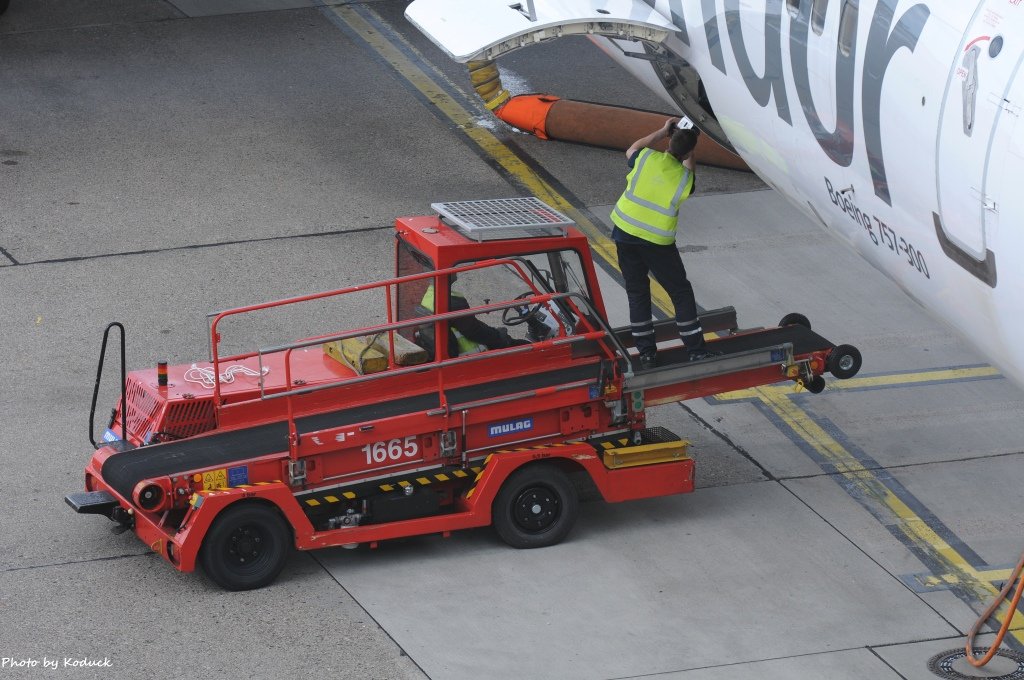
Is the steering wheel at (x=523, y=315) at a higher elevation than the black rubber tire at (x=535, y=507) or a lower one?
higher

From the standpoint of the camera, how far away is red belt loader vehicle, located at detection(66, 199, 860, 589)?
28.8 ft

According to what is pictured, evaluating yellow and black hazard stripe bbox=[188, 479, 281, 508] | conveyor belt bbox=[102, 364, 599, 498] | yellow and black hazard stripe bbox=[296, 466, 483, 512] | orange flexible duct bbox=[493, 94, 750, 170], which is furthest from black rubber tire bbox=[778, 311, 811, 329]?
orange flexible duct bbox=[493, 94, 750, 170]

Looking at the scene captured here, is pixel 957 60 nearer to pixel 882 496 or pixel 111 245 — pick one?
pixel 882 496

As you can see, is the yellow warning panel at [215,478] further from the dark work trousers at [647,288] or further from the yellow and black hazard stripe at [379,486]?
the dark work trousers at [647,288]

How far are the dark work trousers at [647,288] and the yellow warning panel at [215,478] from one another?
9.75ft

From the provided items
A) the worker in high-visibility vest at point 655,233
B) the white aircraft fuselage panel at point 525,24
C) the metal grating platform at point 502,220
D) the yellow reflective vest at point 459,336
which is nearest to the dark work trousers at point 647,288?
the worker in high-visibility vest at point 655,233

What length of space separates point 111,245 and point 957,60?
902 centimetres

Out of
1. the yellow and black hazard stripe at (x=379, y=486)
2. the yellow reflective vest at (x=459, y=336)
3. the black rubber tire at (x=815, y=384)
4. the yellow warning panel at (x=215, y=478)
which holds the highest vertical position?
the yellow reflective vest at (x=459, y=336)

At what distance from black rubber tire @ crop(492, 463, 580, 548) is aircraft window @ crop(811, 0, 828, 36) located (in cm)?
316

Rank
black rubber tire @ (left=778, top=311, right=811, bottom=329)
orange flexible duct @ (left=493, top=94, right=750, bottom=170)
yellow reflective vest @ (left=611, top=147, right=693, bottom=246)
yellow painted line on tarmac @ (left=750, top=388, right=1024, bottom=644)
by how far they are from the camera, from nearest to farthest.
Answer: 1. yellow painted line on tarmac @ (left=750, top=388, right=1024, bottom=644)
2. yellow reflective vest @ (left=611, top=147, right=693, bottom=246)
3. black rubber tire @ (left=778, top=311, right=811, bottom=329)
4. orange flexible duct @ (left=493, top=94, right=750, bottom=170)

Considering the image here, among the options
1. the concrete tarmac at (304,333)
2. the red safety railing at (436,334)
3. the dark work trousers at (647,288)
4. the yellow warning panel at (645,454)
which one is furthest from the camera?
the dark work trousers at (647,288)

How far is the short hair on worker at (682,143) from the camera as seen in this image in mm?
9727

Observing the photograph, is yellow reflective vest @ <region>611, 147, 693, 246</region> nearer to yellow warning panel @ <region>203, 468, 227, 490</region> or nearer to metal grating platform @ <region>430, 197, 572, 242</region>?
metal grating platform @ <region>430, 197, 572, 242</region>

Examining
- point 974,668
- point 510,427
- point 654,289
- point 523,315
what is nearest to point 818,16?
point 523,315
